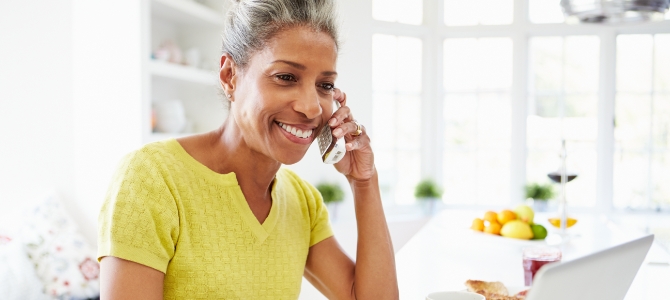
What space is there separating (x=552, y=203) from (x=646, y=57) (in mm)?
1471

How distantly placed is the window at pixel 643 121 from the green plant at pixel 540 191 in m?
0.59

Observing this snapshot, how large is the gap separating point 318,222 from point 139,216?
0.52 meters

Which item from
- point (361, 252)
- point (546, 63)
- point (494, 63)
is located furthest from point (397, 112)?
A: point (361, 252)

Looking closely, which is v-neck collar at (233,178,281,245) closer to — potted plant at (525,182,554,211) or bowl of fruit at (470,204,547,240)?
bowl of fruit at (470,204,547,240)

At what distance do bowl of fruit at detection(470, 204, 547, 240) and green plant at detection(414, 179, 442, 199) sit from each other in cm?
283

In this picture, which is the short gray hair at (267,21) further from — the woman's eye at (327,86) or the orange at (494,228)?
the orange at (494,228)

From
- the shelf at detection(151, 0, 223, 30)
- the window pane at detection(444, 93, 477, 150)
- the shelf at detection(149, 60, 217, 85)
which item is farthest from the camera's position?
the window pane at detection(444, 93, 477, 150)

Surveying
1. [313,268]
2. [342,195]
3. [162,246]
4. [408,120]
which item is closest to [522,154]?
[408,120]

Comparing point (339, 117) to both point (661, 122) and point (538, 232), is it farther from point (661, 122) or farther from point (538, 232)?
point (661, 122)

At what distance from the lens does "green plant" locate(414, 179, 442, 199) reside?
5.34 m

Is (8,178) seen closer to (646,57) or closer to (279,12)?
(279,12)

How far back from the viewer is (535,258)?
155cm

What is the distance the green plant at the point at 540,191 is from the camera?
205 inches

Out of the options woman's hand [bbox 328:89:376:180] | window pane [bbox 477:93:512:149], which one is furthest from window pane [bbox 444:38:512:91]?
woman's hand [bbox 328:89:376:180]
